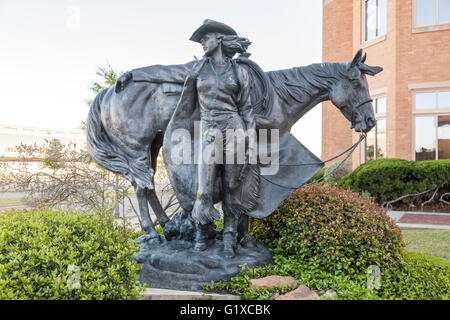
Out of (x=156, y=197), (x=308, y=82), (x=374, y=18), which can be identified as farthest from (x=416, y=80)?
(x=156, y=197)

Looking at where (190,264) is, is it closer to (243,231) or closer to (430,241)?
(243,231)

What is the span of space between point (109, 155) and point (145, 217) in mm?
871

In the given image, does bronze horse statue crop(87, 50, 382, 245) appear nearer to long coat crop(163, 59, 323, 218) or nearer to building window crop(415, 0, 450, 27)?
long coat crop(163, 59, 323, 218)

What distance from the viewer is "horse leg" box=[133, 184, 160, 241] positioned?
3.99 m

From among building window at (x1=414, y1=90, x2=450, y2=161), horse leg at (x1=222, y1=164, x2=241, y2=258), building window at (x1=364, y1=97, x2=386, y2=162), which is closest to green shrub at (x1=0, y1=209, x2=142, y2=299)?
horse leg at (x1=222, y1=164, x2=241, y2=258)

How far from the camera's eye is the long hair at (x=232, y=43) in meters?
3.63

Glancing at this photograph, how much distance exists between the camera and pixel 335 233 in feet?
11.3

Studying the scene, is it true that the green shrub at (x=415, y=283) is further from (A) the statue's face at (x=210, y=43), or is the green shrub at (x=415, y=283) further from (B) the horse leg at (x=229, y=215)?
(A) the statue's face at (x=210, y=43)

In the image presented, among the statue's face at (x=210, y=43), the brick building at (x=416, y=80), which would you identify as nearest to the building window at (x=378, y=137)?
the brick building at (x=416, y=80)

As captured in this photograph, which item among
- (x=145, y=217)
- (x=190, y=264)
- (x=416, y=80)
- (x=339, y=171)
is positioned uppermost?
(x=416, y=80)

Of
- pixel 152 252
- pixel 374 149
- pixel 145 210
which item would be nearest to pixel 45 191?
pixel 145 210

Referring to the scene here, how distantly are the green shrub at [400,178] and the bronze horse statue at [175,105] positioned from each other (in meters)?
6.70
